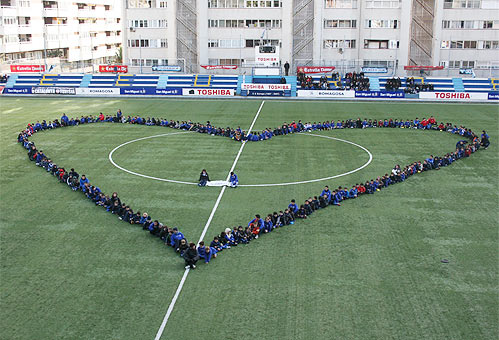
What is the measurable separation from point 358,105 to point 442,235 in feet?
128

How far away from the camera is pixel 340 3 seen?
255 ft

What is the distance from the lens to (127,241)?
23.3 m

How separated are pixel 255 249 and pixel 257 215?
1.94 m

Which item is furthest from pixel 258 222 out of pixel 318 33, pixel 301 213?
pixel 318 33

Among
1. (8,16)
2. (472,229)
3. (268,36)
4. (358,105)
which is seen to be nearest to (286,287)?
(472,229)

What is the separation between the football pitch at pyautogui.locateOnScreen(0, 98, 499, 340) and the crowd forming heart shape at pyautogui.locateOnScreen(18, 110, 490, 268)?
0.52m

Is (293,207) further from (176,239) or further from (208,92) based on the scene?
(208,92)

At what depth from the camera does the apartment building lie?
9112cm

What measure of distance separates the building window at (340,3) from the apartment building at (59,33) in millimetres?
33083

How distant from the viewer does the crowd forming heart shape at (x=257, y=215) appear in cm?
2273

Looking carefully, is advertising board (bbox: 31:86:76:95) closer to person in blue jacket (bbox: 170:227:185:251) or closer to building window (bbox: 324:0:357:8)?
building window (bbox: 324:0:357:8)

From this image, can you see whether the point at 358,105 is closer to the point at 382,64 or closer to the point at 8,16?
the point at 382,64

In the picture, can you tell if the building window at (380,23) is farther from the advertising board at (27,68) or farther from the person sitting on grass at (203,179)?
the person sitting on grass at (203,179)

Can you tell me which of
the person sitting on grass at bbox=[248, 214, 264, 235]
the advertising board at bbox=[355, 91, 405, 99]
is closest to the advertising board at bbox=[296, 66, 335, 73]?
the advertising board at bbox=[355, 91, 405, 99]
